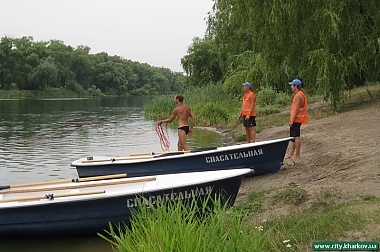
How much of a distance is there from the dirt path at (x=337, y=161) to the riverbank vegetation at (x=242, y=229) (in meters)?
1.05

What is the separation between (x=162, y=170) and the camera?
9859 mm

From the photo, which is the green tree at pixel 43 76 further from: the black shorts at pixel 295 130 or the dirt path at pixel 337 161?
the black shorts at pixel 295 130

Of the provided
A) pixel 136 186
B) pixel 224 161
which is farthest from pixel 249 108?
pixel 136 186

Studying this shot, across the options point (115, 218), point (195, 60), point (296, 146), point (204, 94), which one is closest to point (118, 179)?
point (115, 218)

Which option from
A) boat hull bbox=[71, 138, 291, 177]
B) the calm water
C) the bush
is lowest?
the calm water

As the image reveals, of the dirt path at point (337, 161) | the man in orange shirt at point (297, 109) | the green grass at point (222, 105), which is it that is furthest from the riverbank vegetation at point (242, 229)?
the green grass at point (222, 105)

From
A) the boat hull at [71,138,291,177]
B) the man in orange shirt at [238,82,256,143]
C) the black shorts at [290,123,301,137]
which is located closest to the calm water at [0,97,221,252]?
the boat hull at [71,138,291,177]

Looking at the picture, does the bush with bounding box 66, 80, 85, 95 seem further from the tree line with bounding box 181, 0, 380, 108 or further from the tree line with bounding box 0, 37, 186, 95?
the tree line with bounding box 181, 0, 380, 108

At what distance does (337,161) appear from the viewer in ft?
30.4

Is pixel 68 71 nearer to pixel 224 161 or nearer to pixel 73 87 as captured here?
pixel 73 87

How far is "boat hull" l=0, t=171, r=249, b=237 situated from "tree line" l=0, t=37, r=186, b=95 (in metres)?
60.6

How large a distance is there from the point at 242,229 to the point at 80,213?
3.39 m

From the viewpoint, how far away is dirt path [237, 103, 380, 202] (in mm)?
7199

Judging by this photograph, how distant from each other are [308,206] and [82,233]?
3.30 metres
